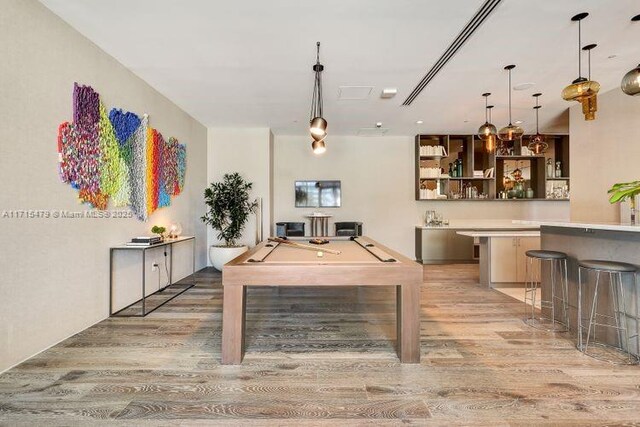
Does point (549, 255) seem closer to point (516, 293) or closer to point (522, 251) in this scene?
point (516, 293)

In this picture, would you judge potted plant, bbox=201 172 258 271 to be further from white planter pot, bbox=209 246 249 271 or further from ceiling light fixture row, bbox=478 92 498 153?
ceiling light fixture row, bbox=478 92 498 153

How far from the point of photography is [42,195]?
8.73ft

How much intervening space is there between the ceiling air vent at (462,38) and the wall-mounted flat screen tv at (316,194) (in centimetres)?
324

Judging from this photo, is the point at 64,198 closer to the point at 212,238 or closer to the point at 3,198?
the point at 3,198

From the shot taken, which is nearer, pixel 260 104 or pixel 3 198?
pixel 3 198

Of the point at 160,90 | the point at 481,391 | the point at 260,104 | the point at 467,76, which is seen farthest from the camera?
the point at 260,104

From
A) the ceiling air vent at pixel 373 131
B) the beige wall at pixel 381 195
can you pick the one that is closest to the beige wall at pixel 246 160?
the beige wall at pixel 381 195

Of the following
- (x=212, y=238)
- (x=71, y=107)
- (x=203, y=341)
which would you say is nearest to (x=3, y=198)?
→ (x=71, y=107)

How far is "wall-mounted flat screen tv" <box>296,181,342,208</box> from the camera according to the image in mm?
7242

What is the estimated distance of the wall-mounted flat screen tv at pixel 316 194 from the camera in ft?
23.8

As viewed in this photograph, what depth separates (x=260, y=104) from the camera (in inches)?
198

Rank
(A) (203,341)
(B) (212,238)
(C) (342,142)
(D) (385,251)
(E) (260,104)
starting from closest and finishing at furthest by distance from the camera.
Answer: (A) (203,341)
(D) (385,251)
(E) (260,104)
(B) (212,238)
(C) (342,142)

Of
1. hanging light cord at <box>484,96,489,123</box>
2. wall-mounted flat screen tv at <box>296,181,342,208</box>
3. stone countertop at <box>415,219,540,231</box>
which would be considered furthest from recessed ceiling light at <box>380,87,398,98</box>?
stone countertop at <box>415,219,540,231</box>

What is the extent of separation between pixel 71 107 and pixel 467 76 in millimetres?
4296
